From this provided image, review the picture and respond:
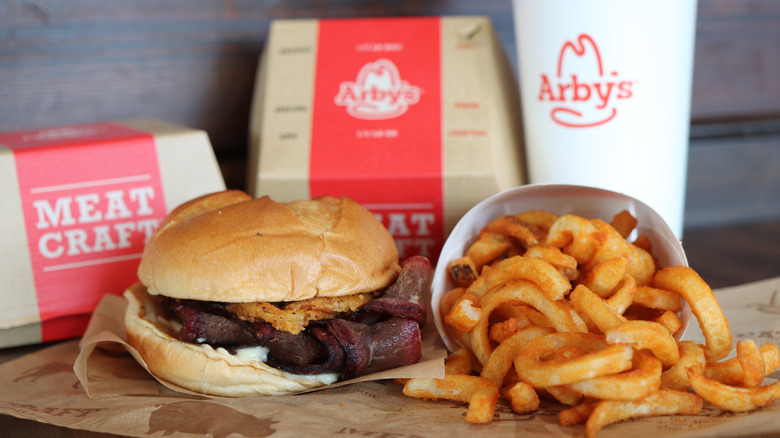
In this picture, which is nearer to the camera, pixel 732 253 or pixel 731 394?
pixel 731 394

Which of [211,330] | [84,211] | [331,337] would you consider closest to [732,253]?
[331,337]

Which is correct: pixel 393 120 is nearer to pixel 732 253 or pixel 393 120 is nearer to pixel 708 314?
pixel 708 314

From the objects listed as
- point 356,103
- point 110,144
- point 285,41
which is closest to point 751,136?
point 356,103

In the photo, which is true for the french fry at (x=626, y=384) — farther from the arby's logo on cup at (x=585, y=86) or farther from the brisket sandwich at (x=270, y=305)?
the arby's logo on cup at (x=585, y=86)

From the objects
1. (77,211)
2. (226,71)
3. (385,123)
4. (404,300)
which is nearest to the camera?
(404,300)

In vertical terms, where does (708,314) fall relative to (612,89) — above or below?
below

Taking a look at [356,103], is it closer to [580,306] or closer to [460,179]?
[460,179]

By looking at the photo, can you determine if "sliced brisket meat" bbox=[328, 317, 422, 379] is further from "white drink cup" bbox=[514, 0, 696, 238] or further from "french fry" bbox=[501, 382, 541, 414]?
"white drink cup" bbox=[514, 0, 696, 238]
